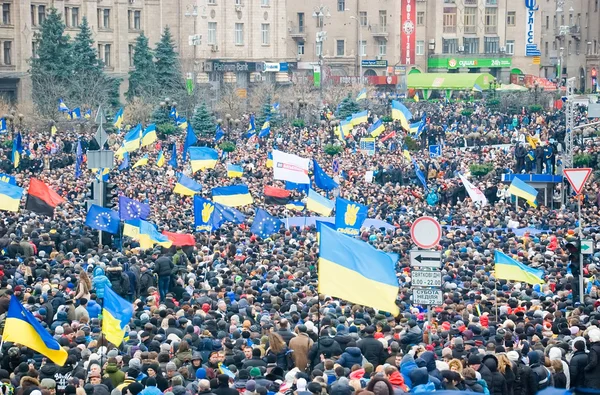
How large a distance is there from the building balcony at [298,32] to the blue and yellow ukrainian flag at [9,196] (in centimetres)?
6948

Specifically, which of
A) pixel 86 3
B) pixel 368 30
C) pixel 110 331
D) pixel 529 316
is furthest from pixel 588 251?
A: pixel 368 30

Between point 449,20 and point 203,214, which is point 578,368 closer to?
point 203,214

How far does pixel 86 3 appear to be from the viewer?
80.1m

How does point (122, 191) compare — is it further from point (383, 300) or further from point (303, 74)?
point (303, 74)

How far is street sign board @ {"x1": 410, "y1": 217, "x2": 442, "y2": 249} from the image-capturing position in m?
16.6

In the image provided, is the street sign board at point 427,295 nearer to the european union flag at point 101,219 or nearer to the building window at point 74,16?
the european union flag at point 101,219

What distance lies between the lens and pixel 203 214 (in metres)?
28.5

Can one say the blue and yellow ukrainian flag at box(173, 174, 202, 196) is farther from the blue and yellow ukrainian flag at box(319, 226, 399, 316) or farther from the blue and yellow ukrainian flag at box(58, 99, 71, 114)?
the blue and yellow ukrainian flag at box(58, 99, 71, 114)

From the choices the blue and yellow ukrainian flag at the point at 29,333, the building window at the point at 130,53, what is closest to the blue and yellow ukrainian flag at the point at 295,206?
the blue and yellow ukrainian flag at the point at 29,333

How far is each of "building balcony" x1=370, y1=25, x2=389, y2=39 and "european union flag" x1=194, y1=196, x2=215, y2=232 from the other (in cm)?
7004

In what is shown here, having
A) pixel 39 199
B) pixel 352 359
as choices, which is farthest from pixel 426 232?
pixel 39 199

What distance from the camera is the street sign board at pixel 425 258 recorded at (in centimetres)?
1641

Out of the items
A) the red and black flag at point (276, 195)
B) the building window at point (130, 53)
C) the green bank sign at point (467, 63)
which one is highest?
the building window at point (130, 53)

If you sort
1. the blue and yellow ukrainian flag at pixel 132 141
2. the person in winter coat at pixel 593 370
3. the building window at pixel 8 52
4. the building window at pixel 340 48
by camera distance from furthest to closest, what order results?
the building window at pixel 340 48 < the building window at pixel 8 52 < the blue and yellow ukrainian flag at pixel 132 141 < the person in winter coat at pixel 593 370
